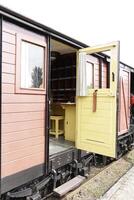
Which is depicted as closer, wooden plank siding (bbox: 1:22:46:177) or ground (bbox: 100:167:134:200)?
wooden plank siding (bbox: 1:22:46:177)

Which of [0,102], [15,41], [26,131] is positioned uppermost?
[15,41]

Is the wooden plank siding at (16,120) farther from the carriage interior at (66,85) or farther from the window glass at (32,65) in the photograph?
the carriage interior at (66,85)

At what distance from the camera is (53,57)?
6449 mm

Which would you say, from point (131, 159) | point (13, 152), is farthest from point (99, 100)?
point (131, 159)

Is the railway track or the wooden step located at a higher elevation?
the wooden step

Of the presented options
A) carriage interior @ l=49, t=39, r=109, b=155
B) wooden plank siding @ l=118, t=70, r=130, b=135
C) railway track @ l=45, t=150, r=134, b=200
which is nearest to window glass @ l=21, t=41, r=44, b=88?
carriage interior @ l=49, t=39, r=109, b=155

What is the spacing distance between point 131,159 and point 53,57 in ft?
12.1

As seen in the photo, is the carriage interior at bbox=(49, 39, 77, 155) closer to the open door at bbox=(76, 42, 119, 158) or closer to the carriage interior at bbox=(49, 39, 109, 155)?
the carriage interior at bbox=(49, 39, 109, 155)

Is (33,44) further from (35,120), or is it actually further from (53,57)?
(53,57)

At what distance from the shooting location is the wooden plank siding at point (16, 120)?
3357 mm

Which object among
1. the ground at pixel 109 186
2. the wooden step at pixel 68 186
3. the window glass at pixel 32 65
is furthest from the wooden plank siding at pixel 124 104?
the window glass at pixel 32 65

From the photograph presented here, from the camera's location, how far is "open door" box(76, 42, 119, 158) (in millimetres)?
4462

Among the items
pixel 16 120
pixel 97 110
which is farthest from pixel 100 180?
pixel 16 120

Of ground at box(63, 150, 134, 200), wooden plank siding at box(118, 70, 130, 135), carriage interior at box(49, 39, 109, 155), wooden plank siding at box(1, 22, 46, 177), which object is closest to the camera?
wooden plank siding at box(1, 22, 46, 177)
